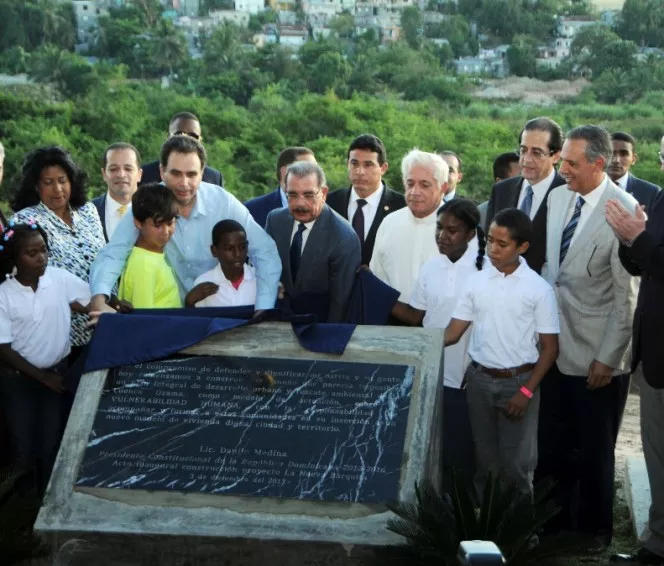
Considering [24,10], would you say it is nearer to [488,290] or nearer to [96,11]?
[96,11]

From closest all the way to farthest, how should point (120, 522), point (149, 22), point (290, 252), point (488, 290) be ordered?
point (120, 522), point (488, 290), point (290, 252), point (149, 22)

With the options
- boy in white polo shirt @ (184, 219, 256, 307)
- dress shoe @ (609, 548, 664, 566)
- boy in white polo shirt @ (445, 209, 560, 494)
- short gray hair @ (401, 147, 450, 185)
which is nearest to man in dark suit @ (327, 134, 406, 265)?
short gray hair @ (401, 147, 450, 185)

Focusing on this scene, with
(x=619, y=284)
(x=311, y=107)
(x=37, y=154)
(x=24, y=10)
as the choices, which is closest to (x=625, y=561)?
(x=619, y=284)

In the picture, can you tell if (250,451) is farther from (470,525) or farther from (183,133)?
(183,133)

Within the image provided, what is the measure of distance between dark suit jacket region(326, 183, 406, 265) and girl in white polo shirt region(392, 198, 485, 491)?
3.42 ft

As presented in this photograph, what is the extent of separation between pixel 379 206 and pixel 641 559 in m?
2.68

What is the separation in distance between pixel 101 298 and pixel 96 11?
1171 inches

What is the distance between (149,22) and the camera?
3291 centimetres

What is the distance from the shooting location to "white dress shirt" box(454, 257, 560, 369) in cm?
479

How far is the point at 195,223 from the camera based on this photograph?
5.35 metres

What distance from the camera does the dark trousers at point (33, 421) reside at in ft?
16.4

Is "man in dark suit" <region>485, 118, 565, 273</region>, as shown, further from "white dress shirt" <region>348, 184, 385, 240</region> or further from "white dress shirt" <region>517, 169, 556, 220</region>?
"white dress shirt" <region>348, 184, 385, 240</region>

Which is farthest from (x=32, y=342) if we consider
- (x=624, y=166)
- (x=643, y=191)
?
(x=624, y=166)

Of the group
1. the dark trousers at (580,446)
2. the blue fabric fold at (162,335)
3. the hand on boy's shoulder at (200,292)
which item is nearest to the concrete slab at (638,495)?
the dark trousers at (580,446)
